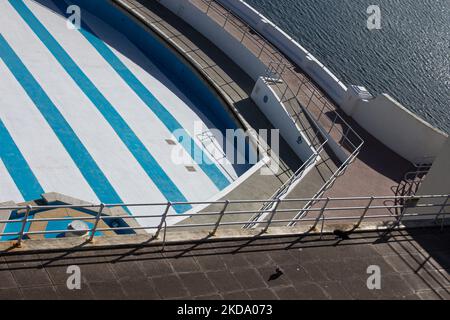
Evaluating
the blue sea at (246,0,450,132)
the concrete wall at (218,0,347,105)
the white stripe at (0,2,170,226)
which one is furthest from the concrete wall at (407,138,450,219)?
the blue sea at (246,0,450,132)

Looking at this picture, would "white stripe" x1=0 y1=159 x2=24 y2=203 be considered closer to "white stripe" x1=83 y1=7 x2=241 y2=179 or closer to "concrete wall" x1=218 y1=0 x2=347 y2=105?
"white stripe" x1=83 y1=7 x2=241 y2=179

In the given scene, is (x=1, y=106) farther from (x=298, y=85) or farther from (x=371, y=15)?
(x=371, y=15)

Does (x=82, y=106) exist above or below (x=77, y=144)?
above

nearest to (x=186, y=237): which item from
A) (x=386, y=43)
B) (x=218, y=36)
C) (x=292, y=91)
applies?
(x=292, y=91)

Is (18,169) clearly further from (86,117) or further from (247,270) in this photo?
(247,270)

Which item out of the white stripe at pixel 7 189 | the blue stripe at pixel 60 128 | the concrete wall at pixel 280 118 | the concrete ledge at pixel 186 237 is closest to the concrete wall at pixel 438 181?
the concrete ledge at pixel 186 237
